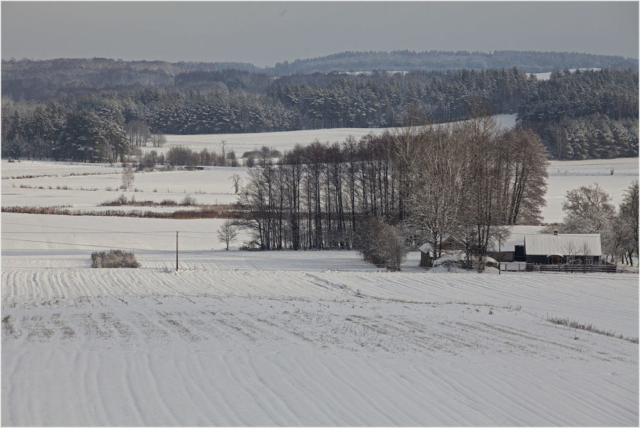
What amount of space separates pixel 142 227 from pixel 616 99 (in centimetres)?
9588

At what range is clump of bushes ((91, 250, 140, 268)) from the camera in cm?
3481

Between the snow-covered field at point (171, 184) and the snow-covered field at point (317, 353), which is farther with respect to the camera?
the snow-covered field at point (171, 184)

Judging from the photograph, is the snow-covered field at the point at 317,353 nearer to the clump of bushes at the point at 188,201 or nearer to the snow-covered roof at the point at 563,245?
the snow-covered roof at the point at 563,245

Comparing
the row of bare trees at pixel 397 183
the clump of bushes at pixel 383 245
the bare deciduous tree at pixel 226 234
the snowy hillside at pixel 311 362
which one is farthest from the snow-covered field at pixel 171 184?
the snowy hillside at pixel 311 362

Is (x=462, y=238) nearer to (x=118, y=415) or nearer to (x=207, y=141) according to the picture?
(x=118, y=415)

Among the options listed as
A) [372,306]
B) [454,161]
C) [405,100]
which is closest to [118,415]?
[372,306]

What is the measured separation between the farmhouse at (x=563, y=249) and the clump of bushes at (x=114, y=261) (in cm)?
2477

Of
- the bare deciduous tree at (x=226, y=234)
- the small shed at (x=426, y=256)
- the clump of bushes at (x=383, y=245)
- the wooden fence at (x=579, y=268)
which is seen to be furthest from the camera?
the bare deciduous tree at (x=226, y=234)

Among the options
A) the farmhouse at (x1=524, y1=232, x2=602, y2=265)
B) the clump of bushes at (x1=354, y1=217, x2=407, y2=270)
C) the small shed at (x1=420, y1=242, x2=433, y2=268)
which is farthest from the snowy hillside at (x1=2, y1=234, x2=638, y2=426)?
the farmhouse at (x1=524, y1=232, x2=602, y2=265)

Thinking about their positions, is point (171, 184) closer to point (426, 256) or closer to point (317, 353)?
point (426, 256)

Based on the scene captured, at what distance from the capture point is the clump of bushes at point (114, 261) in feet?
114

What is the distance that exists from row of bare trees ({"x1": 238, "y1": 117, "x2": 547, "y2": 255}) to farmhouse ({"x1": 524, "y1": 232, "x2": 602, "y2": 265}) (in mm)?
2858

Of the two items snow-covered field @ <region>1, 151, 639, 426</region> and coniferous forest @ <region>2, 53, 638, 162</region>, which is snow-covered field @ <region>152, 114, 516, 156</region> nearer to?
coniferous forest @ <region>2, 53, 638, 162</region>

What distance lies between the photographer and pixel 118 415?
→ 8867 mm
